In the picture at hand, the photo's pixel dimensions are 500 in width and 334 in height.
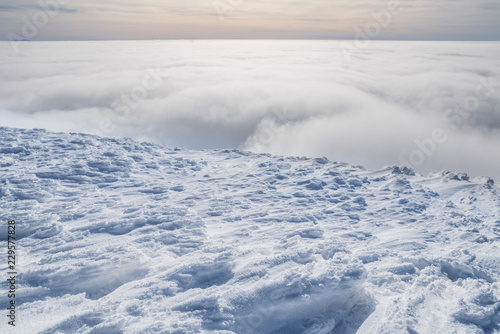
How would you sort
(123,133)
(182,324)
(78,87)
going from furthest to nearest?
(78,87), (123,133), (182,324)

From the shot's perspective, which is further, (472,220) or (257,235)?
(472,220)

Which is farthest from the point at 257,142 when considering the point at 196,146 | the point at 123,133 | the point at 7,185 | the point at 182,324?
the point at 182,324

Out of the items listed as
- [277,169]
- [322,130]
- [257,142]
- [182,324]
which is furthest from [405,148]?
[182,324]

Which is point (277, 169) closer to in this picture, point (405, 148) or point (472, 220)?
point (472, 220)

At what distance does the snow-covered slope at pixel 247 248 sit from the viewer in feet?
15.7

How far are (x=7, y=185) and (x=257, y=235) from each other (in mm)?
7249

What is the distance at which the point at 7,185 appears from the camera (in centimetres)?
909

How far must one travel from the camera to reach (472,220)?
7.89m

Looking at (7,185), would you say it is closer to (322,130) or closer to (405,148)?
(322,130)

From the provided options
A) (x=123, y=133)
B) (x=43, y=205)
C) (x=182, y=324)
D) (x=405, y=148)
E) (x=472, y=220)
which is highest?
(x=123, y=133)

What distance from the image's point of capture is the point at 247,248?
6527mm

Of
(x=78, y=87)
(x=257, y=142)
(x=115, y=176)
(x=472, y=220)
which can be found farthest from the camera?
(x=78, y=87)

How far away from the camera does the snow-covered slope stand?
478 centimetres

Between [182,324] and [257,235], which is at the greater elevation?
[257,235]
